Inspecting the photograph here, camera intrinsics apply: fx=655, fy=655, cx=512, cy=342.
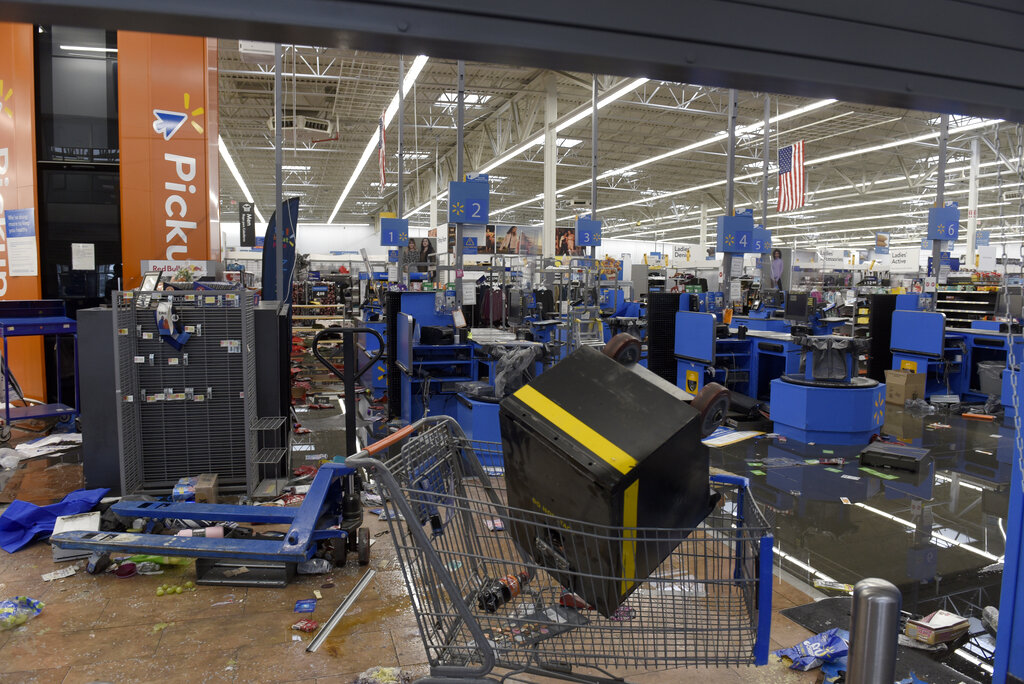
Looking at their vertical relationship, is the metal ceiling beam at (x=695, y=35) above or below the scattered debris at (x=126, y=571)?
above

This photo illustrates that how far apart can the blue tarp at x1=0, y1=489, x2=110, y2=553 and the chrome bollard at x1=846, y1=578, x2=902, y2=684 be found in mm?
4382

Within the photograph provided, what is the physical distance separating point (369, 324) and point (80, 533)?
256 inches

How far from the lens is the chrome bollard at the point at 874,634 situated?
1247mm

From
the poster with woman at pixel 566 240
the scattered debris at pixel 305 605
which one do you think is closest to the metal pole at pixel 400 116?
the poster with woman at pixel 566 240

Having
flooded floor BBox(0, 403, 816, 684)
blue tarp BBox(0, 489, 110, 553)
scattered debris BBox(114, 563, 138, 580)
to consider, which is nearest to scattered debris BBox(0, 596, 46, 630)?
flooded floor BBox(0, 403, 816, 684)

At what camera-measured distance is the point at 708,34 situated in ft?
5.68

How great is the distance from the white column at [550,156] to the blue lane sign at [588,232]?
3.03m

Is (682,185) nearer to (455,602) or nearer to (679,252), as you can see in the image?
(679,252)

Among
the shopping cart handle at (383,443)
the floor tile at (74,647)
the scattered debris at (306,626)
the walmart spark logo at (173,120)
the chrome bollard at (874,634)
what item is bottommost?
the floor tile at (74,647)

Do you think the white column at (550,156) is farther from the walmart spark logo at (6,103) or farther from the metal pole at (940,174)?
the walmart spark logo at (6,103)

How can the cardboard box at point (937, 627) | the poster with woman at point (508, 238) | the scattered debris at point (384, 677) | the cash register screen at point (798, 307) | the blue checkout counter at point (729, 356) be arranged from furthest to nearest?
the poster with woman at point (508, 238), the cash register screen at point (798, 307), the blue checkout counter at point (729, 356), the cardboard box at point (937, 627), the scattered debris at point (384, 677)

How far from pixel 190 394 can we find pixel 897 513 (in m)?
5.02

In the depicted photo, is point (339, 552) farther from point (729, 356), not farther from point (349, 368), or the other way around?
point (729, 356)

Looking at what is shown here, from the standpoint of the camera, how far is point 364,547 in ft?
11.8
